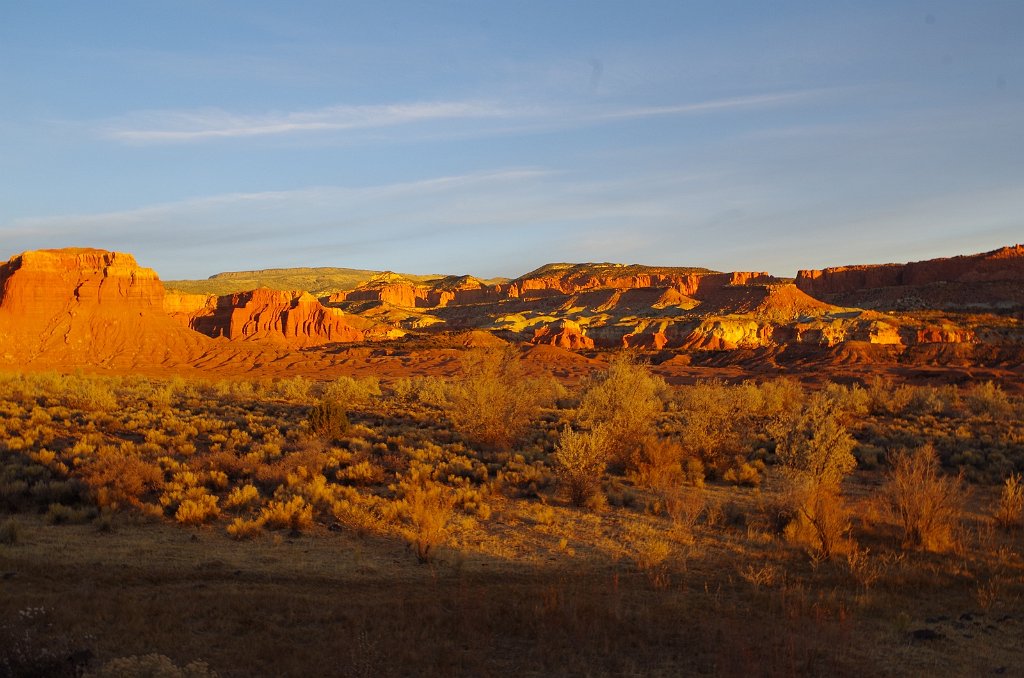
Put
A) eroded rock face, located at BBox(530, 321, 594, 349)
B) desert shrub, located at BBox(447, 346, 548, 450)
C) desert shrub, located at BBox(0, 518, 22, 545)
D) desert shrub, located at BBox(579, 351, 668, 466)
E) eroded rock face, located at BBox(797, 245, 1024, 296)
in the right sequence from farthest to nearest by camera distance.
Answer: eroded rock face, located at BBox(797, 245, 1024, 296) → eroded rock face, located at BBox(530, 321, 594, 349) → desert shrub, located at BBox(447, 346, 548, 450) → desert shrub, located at BBox(579, 351, 668, 466) → desert shrub, located at BBox(0, 518, 22, 545)

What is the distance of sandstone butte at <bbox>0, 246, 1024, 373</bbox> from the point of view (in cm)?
5459

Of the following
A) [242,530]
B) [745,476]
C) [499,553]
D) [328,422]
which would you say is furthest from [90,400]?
[745,476]

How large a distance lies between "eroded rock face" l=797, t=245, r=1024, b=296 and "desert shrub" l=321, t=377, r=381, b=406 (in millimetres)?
99002

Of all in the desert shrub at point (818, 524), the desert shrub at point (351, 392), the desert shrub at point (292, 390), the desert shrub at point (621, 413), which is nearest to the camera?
the desert shrub at point (818, 524)

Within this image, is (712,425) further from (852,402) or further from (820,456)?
(852,402)

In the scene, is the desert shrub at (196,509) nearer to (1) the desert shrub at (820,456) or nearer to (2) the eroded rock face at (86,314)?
(1) the desert shrub at (820,456)

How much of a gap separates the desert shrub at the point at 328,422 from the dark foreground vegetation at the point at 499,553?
0.31ft

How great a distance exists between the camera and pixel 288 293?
3467 inches

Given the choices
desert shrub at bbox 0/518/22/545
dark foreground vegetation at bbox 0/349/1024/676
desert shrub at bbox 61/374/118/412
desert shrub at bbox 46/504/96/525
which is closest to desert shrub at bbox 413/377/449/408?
dark foreground vegetation at bbox 0/349/1024/676

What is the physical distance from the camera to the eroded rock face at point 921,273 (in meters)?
102

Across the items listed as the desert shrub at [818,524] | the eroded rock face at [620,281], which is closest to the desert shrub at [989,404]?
the desert shrub at [818,524]

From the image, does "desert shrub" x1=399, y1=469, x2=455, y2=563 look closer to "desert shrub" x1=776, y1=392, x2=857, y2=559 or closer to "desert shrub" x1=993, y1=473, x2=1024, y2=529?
"desert shrub" x1=776, y1=392, x2=857, y2=559

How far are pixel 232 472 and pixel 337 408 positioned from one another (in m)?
6.33

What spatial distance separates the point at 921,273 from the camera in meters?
112
